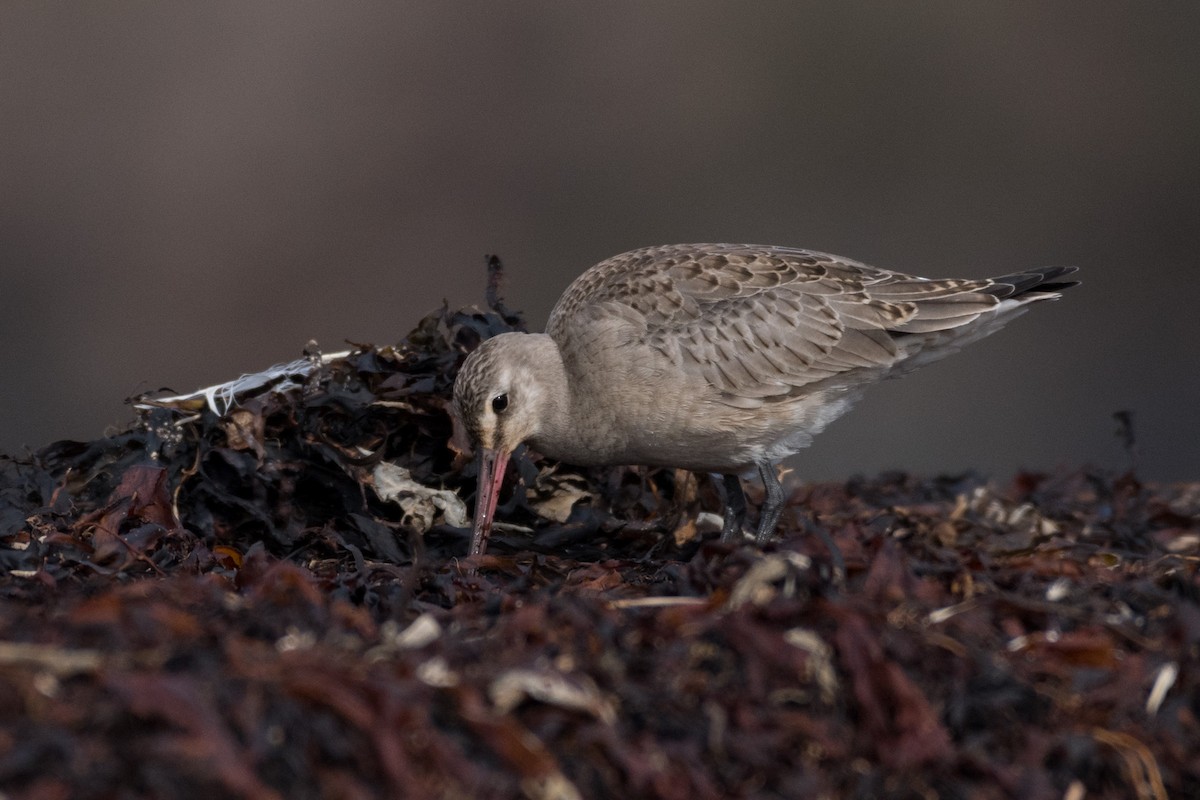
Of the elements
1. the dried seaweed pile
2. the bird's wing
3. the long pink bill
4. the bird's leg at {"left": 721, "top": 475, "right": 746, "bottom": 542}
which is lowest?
the bird's leg at {"left": 721, "top": 475, "right": 746, "bottom": 542}

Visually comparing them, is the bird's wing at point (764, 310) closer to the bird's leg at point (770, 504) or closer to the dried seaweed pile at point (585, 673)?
the bird's leg at point (770, 504)

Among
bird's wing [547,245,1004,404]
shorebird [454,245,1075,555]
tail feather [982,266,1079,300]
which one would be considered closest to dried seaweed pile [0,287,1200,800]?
shorebird [454,245,1075,555]

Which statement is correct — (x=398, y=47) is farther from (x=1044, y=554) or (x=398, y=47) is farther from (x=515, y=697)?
(x=515, y=697)

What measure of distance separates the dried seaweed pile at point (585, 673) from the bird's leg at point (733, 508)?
108 cm

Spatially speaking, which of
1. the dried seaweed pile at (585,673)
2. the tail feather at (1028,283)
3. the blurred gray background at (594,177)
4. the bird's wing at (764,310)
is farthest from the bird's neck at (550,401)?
the blurred gray background at (594,177)

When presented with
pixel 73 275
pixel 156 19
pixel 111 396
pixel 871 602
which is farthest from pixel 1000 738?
pixel 156 19

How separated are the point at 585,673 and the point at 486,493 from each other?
94.8 inches

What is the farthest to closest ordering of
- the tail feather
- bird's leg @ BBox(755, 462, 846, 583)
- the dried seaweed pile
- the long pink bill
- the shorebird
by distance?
the tail feather, bird's leg @ BBox(755, 462, 846, 583), the shorebird, the long pink bill, the dried seaweed pile

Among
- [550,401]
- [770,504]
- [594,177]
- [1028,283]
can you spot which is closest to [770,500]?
[770,504]

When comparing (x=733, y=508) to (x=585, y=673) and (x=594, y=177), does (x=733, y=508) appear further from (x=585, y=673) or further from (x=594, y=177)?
(x=594, y=177)

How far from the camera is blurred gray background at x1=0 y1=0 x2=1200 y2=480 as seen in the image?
10945 mm

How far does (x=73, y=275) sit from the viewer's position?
1104 centimetres

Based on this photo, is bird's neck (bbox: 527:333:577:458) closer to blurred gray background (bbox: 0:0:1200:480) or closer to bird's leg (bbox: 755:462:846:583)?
bird's leg (bbox: 755:462:846:583)

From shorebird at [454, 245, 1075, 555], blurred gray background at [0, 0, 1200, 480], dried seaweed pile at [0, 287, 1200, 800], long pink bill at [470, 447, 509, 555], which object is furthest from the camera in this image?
blurred gray background at [0, 0, 1200, 480]
